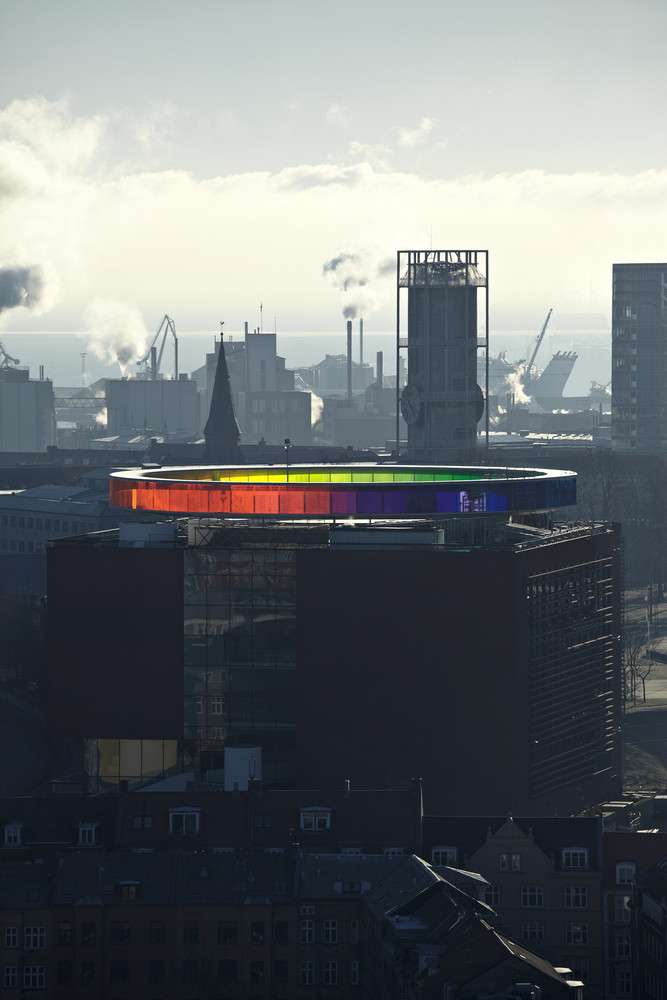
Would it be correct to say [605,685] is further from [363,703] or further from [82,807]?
[82,807]

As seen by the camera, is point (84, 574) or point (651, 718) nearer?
point (84, 574)

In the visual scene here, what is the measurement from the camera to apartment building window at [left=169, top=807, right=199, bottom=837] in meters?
96.6

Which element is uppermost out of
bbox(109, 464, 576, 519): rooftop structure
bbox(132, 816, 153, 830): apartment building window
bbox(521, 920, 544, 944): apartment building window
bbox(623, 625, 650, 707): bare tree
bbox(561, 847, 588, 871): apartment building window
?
bbox(109, 464, 576, 519): rooftop structure

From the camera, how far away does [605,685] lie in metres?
123

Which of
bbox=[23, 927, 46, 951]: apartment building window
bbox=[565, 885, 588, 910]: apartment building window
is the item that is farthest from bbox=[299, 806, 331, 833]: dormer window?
bbox=[23, 927, 46, 951]: apartment building window

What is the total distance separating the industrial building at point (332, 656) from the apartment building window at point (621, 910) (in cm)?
1720

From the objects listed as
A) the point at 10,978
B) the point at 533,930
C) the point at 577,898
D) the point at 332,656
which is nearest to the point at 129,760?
the point at 332,656

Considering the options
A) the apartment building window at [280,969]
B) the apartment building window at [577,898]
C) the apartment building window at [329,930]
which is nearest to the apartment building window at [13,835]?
the apartment building window at [280,969]

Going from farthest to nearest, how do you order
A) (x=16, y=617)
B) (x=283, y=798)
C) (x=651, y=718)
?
1. (x=16, y=617)
2. (x=651, y=718)
3. (x=283, y=798)

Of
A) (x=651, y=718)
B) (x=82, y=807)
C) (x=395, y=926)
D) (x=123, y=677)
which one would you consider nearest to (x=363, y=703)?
(x=123, y=677)

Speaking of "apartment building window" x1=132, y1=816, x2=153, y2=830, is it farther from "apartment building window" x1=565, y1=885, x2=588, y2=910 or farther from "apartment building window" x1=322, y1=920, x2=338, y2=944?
"apartment building window" x1=565, y1=885, x2=588, y2=910

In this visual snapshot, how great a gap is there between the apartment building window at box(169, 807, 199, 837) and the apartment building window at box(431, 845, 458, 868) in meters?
9.52

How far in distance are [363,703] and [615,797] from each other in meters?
17.0

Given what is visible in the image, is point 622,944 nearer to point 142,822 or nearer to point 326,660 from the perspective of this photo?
point 142,822
